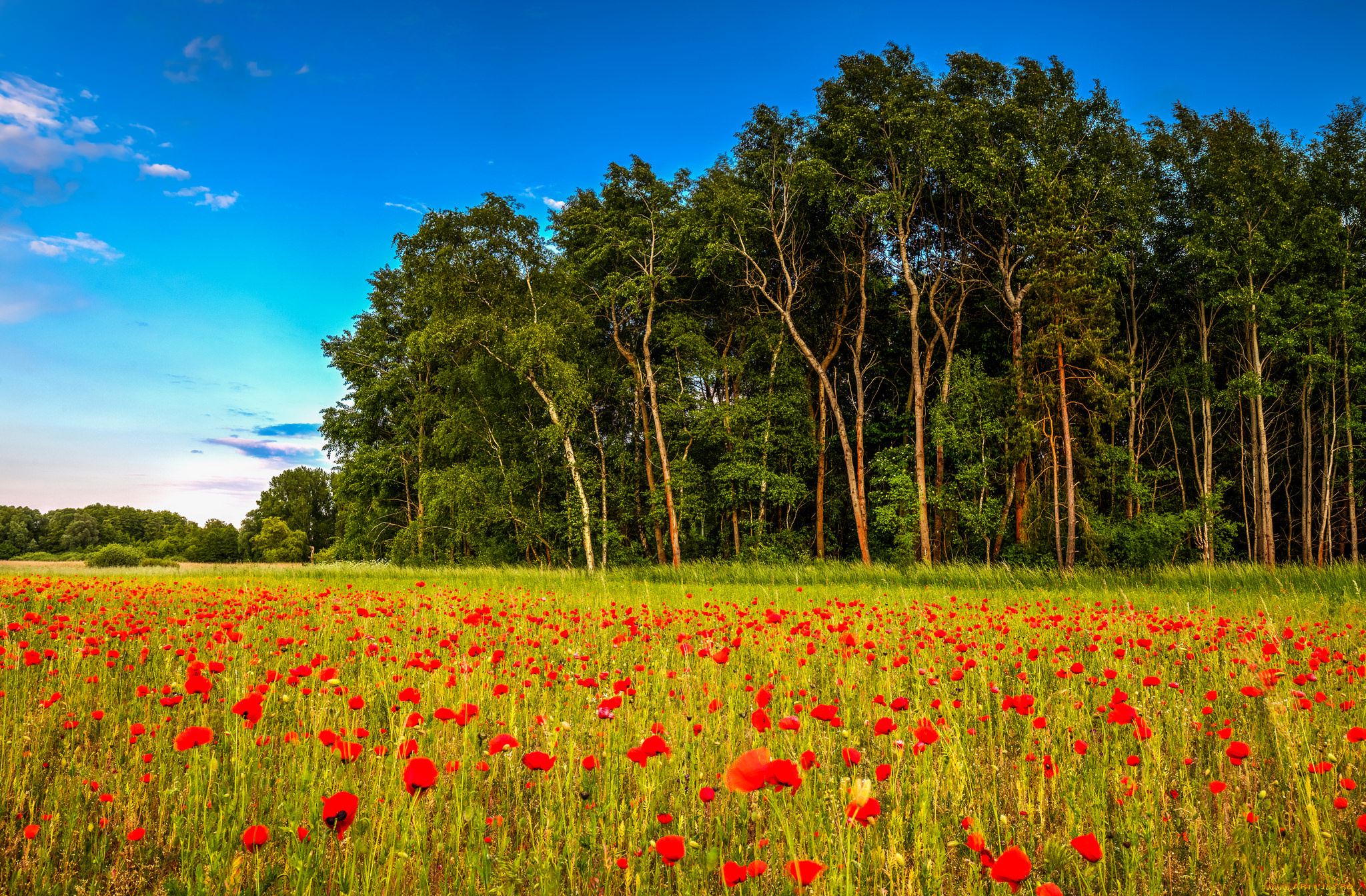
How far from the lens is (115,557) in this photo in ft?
156

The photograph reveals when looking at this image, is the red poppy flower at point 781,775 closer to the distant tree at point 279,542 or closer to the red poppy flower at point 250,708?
the red poppy flower at point 250,708

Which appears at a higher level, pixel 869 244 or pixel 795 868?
pixel 869 244

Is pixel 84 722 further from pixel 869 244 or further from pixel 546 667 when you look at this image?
pixel 869 244

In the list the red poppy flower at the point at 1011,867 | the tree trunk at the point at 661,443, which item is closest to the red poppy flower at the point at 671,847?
the red poppy flower at the point at 1011,867

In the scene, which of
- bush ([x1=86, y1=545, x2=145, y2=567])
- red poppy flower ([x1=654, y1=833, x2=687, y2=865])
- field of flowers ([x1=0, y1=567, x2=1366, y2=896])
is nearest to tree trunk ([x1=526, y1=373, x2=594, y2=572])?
field of flowers ([x1=0, y1=567, x2=1366, y2=896])

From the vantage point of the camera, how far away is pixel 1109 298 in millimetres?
18938

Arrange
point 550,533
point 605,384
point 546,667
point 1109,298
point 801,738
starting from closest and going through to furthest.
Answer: point 801,738 → point 546,667 → point 1109,298 → point 605,384 → point 550,533

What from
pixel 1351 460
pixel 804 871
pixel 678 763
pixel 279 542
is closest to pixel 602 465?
pixel 678 763

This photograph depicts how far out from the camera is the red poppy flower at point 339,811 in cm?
125

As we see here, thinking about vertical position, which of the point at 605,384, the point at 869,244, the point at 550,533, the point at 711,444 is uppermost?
the point at 869,244

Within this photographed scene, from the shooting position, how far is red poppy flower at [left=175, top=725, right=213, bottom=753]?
1.67 metres

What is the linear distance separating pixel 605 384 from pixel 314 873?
2338 cm

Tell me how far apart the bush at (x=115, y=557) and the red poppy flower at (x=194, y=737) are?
183 feet

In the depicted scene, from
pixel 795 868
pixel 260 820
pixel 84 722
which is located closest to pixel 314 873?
pixel 260 820
